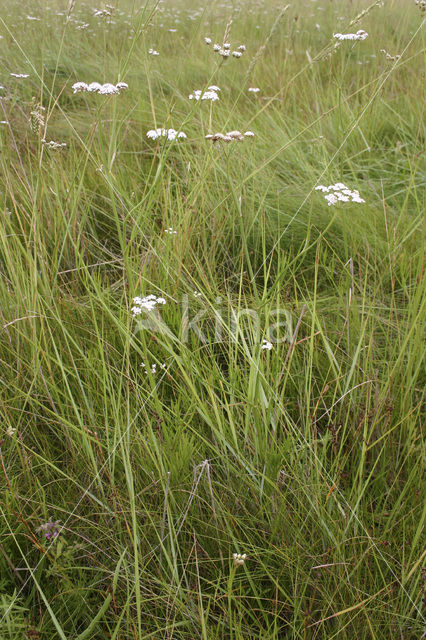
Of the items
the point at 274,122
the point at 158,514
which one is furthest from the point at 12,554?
the point at 274,122

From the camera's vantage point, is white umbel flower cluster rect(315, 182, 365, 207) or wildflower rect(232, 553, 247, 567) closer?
wildflower rect(232, 553, 247, 567)

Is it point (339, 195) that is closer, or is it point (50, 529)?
point (50, 529)

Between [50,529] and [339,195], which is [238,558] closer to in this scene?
[50,529]

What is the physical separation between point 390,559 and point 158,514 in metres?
0.49

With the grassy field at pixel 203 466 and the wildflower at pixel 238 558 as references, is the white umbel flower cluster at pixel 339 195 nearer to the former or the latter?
the grassy field at pixel 203 466

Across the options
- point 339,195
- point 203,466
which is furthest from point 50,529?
point 339,195

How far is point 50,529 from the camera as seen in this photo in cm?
105

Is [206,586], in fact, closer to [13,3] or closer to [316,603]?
[316,603]

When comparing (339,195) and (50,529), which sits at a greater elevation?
(339,195)

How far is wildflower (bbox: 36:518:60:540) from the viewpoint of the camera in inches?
40.1

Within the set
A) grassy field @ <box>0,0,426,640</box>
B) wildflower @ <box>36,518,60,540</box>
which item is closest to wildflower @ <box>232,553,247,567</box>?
grassy field @ <box>0,0,426,640</box>

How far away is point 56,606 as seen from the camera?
1033 millimetres

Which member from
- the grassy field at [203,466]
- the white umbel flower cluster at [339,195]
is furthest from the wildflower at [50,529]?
the white umbel flower cluster at [339,195]

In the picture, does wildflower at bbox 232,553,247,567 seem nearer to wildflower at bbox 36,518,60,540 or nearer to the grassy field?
the grassy field
